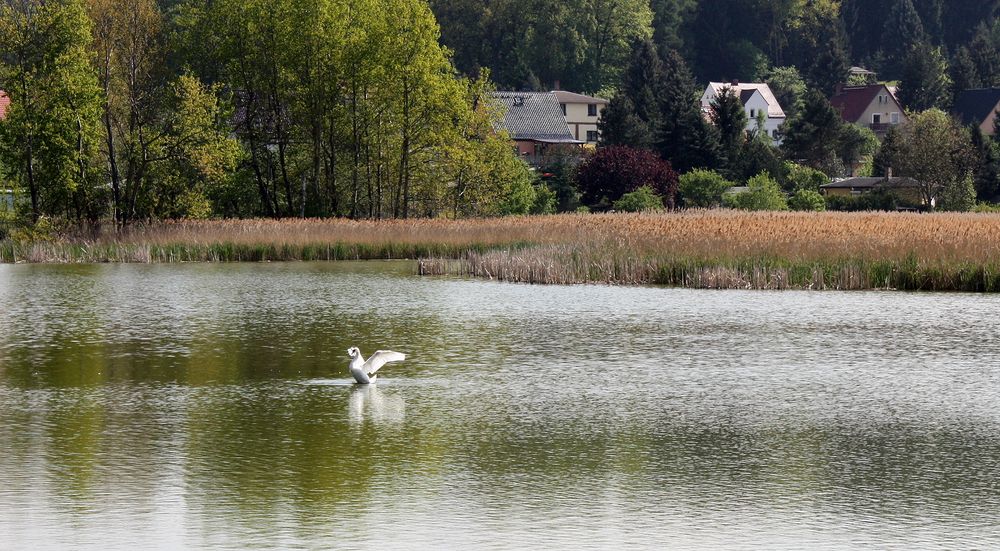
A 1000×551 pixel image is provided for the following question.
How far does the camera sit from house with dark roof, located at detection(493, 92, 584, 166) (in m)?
122

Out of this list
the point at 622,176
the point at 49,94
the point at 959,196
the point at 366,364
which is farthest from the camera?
the point at 959,196

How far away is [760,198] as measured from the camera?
6888cm

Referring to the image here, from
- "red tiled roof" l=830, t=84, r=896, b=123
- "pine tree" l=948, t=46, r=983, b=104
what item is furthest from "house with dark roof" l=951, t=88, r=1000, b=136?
"red tiled roof" l=830, t=84, r=896, b=123

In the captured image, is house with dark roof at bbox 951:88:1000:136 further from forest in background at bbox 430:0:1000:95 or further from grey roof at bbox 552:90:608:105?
grey roof at bbox 552:90:608:105

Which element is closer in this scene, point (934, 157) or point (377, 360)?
point (377, 360)

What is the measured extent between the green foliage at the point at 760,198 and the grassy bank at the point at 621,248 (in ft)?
60.3

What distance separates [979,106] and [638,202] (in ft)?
242

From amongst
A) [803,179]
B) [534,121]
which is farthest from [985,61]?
[803,179]

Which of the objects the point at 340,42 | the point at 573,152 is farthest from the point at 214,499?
the point at 573,152

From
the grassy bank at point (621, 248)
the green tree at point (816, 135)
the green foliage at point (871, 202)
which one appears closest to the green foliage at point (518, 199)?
the grassy bank at point (621, 248)

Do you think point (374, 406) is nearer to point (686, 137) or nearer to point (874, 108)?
point (686, 137)

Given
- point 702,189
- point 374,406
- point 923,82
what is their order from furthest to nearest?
1. point 923,82
2. point 702,189
3. point 374,406

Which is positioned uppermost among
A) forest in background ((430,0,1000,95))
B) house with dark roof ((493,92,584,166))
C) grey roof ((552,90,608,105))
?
forest in background ((430,0,1000,95))

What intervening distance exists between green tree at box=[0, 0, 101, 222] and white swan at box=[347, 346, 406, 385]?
3586 cm
